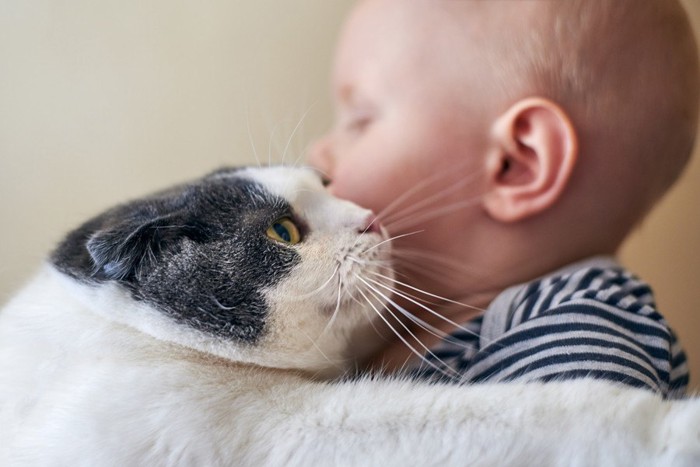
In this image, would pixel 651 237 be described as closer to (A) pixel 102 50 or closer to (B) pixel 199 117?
(B) pixel 199 117

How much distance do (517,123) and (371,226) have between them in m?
0.22

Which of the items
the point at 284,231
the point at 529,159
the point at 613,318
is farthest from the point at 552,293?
the point at 284,231

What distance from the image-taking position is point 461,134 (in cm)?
71

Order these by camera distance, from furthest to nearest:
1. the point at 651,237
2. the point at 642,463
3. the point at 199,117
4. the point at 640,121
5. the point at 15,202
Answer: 1. the point at 651,237
2. the point at 199,117
3. the point at 15,202
4. the point at 640,121
5. the point at 642,463

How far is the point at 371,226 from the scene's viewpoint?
2.10ft

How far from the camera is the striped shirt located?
22.1 inches

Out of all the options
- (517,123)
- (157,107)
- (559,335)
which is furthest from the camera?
(157,107)

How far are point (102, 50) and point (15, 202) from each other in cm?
30

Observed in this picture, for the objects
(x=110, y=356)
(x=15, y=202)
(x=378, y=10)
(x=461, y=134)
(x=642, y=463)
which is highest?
(x=378, y=10)

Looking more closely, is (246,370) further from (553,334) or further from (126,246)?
(553,334)

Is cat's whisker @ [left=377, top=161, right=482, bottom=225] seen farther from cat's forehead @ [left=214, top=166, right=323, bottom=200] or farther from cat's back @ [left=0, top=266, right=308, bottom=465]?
cat's back @ [left=0, top=266, right=308, bottom=465]

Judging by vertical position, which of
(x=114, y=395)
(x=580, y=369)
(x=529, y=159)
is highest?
(x=529, y=159)

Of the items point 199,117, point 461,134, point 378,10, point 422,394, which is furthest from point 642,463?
point 199,117

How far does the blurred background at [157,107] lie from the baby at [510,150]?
267 millimetres
